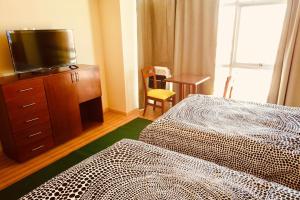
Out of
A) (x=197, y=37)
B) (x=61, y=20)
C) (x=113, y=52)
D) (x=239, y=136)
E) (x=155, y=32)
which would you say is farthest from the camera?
(x=155, y=32)

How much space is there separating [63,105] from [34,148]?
0.64 meters

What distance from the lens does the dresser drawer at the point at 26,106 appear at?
7.53 feet

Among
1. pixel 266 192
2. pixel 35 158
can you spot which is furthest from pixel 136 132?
pixel 266 192

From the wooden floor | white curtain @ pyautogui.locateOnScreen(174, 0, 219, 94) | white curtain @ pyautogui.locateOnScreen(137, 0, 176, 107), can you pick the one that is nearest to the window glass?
white curtain @ pyautogui.locateOnScreen(174, 0, 219, 94)

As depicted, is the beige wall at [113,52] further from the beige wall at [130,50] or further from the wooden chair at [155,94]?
the wooden chair at [155,94]

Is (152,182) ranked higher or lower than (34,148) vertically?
higher

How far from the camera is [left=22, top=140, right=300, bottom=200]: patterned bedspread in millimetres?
1042

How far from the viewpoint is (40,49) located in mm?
2658

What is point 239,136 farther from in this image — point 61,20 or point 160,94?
point 61,20

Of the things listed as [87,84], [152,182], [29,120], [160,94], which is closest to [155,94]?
[160,94]

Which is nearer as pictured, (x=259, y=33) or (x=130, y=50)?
(x=259, y=33)

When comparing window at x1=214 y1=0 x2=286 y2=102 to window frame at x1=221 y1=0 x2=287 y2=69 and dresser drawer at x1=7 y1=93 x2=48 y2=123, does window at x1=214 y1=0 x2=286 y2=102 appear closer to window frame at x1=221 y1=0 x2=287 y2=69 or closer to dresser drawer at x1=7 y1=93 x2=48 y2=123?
window frame at x1=221 y1=0 x2=287 y2=69

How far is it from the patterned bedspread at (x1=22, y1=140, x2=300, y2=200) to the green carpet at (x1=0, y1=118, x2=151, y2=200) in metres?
1.28

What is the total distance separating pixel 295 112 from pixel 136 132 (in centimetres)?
207
